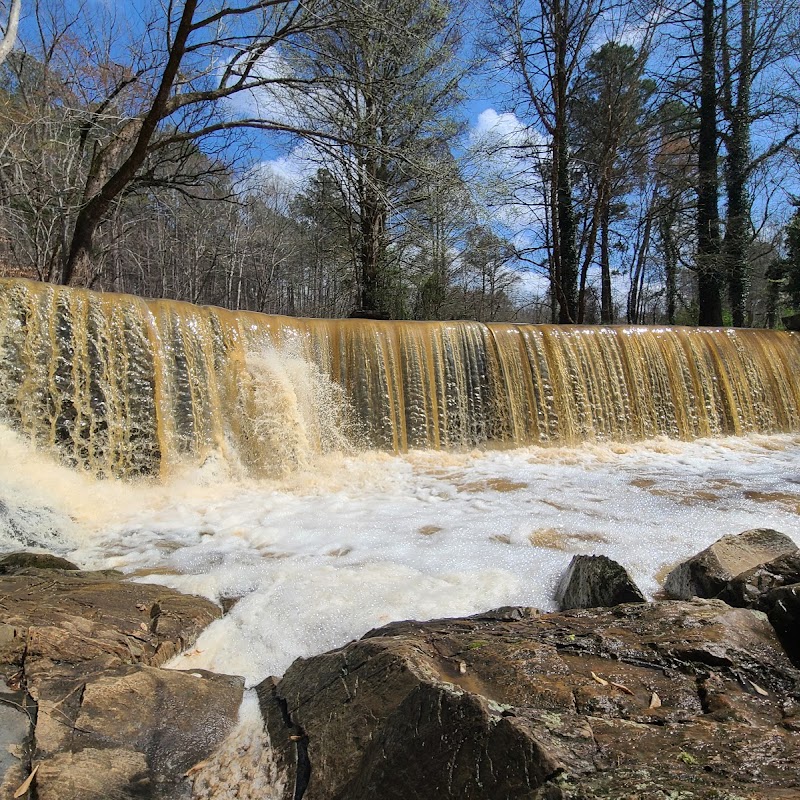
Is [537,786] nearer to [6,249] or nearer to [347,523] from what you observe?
[347,523]

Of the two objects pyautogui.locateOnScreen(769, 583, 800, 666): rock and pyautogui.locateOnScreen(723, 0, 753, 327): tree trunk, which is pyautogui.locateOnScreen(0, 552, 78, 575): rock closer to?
pyautogui.locateOnScreen(769, 583, 800, 666): rock

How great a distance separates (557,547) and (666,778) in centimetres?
279

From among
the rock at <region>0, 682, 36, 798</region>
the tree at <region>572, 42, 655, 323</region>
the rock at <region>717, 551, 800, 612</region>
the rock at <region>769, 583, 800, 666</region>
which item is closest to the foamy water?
the rock at <region>0, 682, 36, 798</region>

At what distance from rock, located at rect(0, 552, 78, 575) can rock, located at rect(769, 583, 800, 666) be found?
3.63 metres

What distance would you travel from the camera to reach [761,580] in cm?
231

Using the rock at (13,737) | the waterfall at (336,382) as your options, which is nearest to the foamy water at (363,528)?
the waterfall at (336,382)

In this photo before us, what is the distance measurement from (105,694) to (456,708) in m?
1.30

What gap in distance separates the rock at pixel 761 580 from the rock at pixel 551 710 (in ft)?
1.43

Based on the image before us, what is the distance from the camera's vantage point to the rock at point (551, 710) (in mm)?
1094

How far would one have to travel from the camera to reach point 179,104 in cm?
660

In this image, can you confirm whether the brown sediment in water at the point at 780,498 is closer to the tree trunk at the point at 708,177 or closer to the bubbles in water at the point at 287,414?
the bubbles in water at the point at 287,414

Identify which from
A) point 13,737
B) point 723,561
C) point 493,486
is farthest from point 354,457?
point 13,737

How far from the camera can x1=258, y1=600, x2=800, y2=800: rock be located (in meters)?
1.09

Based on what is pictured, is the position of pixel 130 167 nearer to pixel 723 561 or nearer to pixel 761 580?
pixel 723 561
